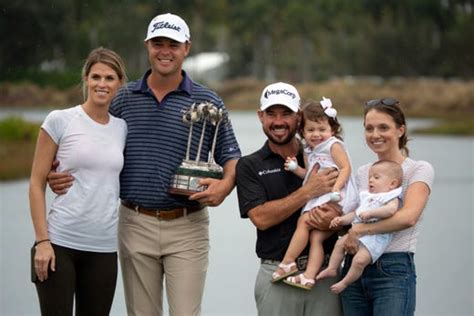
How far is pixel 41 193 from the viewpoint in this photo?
15.0 feet

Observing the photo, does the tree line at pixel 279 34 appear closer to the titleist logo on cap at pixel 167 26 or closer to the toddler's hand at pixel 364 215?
the titleist logo on cap at pixel 167 26

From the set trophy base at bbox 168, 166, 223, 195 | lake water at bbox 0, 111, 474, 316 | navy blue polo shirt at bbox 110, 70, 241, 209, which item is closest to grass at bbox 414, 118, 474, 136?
lake water at bbox 0, 111, 474, 316

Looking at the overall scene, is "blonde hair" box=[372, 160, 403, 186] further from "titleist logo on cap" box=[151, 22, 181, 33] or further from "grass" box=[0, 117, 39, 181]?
"grass" box=[0, 117, 39, 181]

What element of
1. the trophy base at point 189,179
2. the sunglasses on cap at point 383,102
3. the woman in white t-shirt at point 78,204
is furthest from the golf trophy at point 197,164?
the sunglasses on cap at point 383,102

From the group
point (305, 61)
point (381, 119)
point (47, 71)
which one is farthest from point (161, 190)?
point (305, 61)

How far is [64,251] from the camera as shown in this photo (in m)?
4.57

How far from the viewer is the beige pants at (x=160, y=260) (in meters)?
4.88

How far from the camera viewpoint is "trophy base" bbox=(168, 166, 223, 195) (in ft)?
15.3

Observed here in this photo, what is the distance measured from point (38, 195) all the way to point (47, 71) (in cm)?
4086

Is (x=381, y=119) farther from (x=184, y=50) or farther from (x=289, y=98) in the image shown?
(x=184, y=50)

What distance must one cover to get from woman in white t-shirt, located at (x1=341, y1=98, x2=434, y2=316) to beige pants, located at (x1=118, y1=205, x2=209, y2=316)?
34.6 inches

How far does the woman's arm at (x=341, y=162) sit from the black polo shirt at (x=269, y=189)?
0.19m

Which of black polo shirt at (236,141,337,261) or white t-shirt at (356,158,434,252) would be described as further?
black polo shirt at (236,141,337,261)

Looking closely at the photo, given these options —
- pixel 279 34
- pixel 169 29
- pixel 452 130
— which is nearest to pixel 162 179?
pixel 169 29
